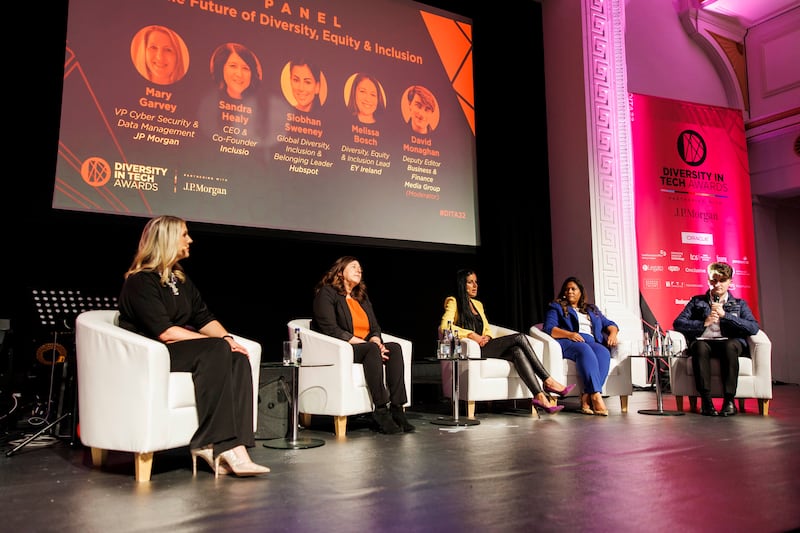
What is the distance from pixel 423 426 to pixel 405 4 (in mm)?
3581

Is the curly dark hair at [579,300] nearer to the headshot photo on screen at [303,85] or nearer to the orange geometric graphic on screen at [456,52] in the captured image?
the orange geometric graphic on screen at [456,52]

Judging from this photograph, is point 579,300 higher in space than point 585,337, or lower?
higher

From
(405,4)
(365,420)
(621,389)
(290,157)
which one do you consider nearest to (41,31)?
(290,157)

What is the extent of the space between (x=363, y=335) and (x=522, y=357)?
3.40 feet

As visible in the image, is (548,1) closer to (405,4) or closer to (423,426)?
(405,4)

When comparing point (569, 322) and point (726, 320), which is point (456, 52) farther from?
point (726, 320)

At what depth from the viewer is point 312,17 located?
4.83 metres

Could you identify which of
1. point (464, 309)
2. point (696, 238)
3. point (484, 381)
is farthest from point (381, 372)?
point (696, 238)

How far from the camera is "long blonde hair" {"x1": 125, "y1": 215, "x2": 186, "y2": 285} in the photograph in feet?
8.36

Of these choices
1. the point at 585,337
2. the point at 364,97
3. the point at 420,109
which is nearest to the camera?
the point at 585,337

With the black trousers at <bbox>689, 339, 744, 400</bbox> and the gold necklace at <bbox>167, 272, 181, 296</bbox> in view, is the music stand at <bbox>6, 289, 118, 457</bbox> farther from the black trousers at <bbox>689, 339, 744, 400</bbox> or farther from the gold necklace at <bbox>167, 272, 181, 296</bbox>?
the black trousers at <bbox>689, 339, 744, 400</bbox>

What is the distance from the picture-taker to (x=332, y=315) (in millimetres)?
3609

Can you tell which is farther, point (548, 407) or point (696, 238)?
point (696, 238)

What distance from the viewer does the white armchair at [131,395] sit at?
7.34ft
